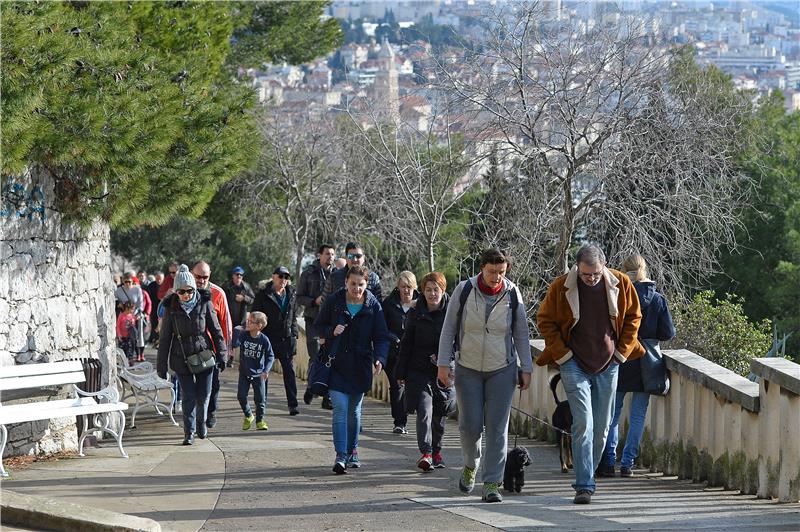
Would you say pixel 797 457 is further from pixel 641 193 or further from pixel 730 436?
pixel 641 193

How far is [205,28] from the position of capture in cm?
1328

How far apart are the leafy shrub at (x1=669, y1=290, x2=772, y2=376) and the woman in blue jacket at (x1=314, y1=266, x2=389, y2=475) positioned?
306 inches

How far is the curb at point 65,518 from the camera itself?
651cm

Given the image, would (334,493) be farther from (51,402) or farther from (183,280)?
(183,280)

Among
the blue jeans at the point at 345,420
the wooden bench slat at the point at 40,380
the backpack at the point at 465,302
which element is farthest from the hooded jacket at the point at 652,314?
the wooden bench slat at the point at 40,380

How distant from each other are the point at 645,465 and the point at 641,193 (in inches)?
214

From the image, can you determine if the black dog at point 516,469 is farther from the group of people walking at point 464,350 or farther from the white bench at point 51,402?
the white bench at point 51,402

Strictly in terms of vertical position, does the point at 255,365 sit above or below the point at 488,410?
above

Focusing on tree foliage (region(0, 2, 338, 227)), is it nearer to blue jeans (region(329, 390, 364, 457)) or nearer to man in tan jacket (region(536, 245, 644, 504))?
blue jeans (region(329, 390, 364, 457))

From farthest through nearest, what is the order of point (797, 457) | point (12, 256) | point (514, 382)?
point (12, 256) → point (514, 382) → point (797, 457)

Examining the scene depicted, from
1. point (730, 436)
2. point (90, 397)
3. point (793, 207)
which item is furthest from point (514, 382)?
point (793, 207)

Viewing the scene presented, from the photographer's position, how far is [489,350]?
784 centimetres

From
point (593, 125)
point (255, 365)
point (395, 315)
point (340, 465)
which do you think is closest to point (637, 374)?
point (340, 465)

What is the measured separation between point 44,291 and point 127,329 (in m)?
8.00
